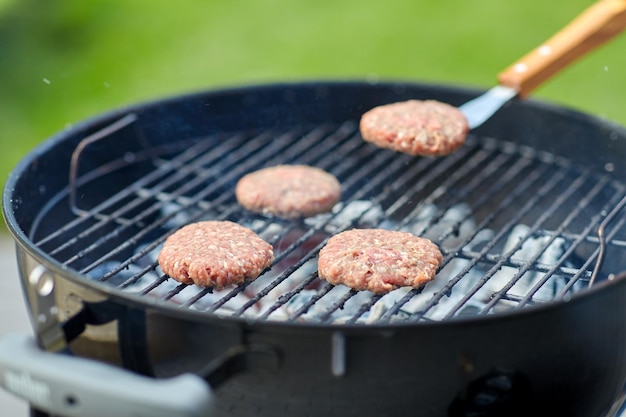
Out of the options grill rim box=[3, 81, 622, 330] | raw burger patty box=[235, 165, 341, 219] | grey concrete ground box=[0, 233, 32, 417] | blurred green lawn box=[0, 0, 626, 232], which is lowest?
grey concrete ground box=[0, 233, 32, 417]

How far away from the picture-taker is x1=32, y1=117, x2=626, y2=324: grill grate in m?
2.14

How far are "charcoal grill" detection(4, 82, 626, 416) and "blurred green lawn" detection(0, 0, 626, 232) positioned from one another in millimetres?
1838

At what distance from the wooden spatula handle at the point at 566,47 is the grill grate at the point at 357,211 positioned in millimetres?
307

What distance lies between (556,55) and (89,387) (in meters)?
1.56

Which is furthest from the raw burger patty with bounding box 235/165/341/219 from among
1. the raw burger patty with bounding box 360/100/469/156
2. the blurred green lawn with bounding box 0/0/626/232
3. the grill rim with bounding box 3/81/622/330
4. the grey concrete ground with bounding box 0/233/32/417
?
the blurred green lawn with bounding box 0/0/626/232

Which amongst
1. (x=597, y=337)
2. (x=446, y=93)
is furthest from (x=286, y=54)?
(x=597, y=337)

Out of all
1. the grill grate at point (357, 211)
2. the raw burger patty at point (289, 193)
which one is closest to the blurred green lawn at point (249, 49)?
the grill grate at point (357, 211)

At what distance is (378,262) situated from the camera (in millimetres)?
1805

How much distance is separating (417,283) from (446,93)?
1.02 m

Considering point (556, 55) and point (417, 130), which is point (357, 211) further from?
point (556, 55)

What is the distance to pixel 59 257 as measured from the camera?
7.30 ft

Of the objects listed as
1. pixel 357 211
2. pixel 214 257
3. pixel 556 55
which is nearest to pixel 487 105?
pixel 556 55

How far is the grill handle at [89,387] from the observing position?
134cm

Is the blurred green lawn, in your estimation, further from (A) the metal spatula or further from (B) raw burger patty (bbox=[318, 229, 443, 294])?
(B) raw burger patty (bbox=[318, 229, 443, 294])
